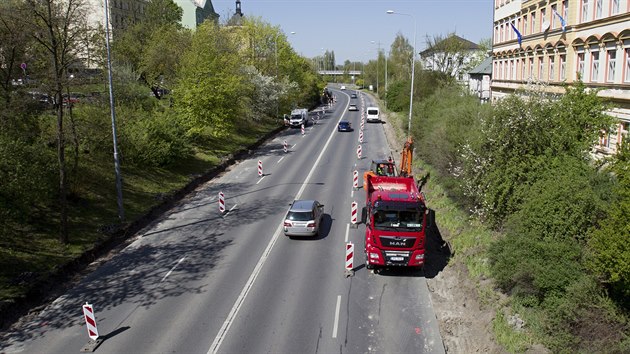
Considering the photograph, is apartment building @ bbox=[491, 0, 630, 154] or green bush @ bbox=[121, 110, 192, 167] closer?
apartment building @ bbox=[491, 0, 630, 154]

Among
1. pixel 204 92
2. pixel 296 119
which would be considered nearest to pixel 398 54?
pixel 296 119

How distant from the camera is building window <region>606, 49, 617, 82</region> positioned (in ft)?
73.9

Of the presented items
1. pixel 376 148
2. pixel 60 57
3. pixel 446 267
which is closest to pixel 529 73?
pixel 376 148

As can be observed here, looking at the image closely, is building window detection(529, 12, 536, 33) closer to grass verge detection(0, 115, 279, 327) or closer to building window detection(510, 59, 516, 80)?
building window detection(510, 59, 516, 80)

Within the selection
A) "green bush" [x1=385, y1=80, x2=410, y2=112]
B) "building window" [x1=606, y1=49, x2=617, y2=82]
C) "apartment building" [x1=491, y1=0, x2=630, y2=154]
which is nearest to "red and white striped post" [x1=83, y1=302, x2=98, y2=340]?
"apartment building" [x1=491, y1=0, x2=630, y2=154]

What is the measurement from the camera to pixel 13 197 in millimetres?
17547

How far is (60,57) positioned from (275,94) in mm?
39055

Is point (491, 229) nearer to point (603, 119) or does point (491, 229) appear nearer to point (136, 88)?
point (603, 119)

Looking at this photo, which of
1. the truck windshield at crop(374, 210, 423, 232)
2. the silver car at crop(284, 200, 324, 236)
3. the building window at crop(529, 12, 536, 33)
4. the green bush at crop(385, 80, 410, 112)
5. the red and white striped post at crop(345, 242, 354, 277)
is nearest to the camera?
the truck windshield at crop(374, 210, 423, 232)

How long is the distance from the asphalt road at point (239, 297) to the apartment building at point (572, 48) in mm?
11216

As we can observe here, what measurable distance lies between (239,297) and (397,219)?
240 inches

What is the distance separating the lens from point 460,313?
49.6ft

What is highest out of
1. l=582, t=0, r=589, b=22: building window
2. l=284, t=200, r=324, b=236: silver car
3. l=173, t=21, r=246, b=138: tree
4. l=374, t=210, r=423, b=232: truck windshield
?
l=582, t=0, r=589, b=22: building window

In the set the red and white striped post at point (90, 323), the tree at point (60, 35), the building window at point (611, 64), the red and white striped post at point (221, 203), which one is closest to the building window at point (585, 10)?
the building window at point (611, 64)
